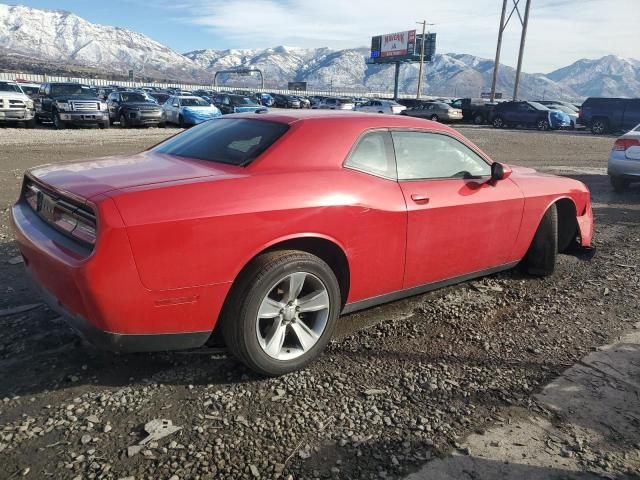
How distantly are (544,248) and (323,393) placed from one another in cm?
280

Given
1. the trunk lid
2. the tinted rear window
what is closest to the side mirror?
the tinted rear window

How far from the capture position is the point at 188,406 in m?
2.72

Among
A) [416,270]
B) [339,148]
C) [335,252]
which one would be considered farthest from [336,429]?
[339,148]

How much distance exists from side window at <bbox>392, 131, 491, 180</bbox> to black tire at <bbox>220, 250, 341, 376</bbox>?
3.53 feet

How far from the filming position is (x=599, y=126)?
26.6 metres

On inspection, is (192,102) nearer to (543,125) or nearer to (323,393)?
(543,125)

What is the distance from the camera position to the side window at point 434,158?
143 inches

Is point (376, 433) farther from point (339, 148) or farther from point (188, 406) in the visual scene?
point (339, 148)

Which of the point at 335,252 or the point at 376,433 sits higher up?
the point at 335,252

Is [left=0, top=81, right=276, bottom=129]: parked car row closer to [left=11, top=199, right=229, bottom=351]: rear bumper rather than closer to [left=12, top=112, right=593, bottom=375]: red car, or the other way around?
[left=12, top=112, right=593, bottom=375]: red car

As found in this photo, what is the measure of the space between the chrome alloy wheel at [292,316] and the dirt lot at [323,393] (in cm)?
19

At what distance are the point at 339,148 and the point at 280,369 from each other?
1.42 metres

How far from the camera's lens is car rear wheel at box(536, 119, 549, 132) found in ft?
92.9

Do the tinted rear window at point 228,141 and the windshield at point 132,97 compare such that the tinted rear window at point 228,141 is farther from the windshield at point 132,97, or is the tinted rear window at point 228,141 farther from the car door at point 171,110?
the windshield at point 132,97
